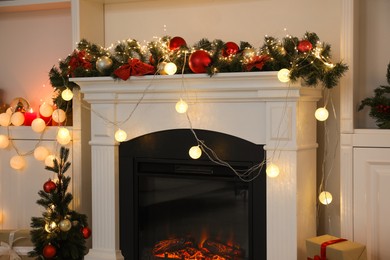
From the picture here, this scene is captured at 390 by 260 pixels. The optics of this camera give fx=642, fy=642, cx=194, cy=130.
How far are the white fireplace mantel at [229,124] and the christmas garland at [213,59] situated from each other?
7 centimetres

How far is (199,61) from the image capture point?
361cm

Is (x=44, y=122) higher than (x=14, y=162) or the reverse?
higher

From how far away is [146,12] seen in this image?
450cm

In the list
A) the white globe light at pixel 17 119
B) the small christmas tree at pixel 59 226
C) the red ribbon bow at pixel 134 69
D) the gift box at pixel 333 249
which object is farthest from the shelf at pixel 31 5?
the gift box at pixel 333 249

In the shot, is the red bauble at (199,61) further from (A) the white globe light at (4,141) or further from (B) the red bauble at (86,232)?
(A) the white globe light at (4,141)

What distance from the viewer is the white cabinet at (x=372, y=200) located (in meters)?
3.64

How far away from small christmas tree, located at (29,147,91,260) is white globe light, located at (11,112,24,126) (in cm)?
58

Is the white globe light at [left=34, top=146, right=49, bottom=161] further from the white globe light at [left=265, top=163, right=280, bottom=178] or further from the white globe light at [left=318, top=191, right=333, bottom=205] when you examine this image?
the white globe light at [left=318, top=191, right=333, bottom=205]

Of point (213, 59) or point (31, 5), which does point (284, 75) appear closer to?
point (213, 59)

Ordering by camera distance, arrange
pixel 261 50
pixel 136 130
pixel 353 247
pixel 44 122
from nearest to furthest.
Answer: pixel 353 247
pixel 261 50
pixel 136 130
pixel 44 122

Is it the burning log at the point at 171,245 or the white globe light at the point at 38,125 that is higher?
the white globe light at the point at 38,125

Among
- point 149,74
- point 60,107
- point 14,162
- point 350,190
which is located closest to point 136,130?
point 149,74

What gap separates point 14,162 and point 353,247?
2408mm

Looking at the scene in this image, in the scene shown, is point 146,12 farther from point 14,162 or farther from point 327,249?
point 327,249
